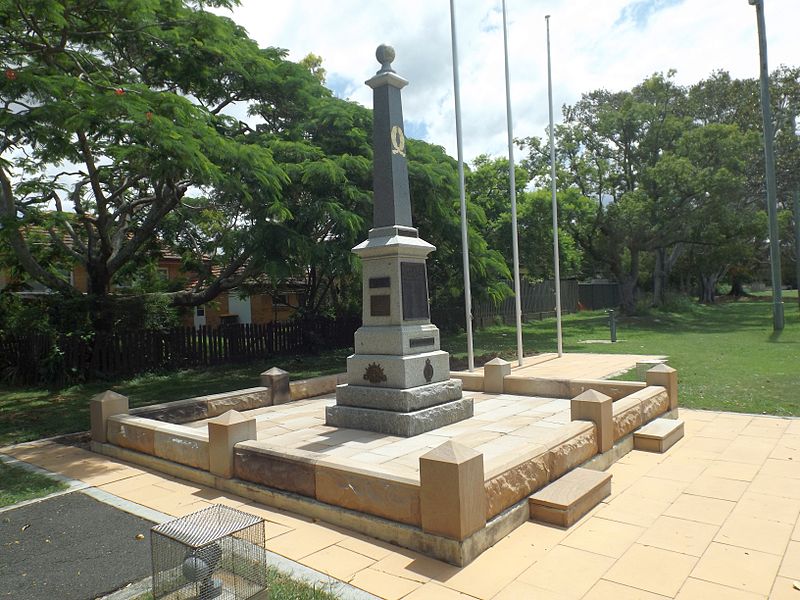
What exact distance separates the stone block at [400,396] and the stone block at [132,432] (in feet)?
8.60

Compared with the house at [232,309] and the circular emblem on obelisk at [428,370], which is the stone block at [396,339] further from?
the house at [232,309]

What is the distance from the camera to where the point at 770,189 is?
19984 millimetres

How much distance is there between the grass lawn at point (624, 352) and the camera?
32.2 ft

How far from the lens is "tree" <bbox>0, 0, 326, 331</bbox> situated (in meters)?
8.64

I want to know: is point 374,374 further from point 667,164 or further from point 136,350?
point 667,164

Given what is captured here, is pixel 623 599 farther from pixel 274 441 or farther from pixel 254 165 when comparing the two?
pixel 254 165

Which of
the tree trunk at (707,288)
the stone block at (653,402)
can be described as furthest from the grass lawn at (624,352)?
the tree trunk at (707,288)

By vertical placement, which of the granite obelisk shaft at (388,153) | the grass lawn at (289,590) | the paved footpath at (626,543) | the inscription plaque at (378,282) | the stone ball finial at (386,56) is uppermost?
the stone ball finial at (386,56)

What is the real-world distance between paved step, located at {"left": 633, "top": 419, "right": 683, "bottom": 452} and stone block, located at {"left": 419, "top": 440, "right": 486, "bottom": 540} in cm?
362

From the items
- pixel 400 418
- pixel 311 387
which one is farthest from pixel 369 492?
pixel 311 387

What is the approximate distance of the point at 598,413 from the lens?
637 cm

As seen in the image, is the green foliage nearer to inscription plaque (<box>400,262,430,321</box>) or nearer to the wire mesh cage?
inscription plaque (<box>400,262,430,321</box>)

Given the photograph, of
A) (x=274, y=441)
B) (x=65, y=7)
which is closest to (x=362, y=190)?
(x=65, y=7)

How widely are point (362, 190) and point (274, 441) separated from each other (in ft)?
29.0
